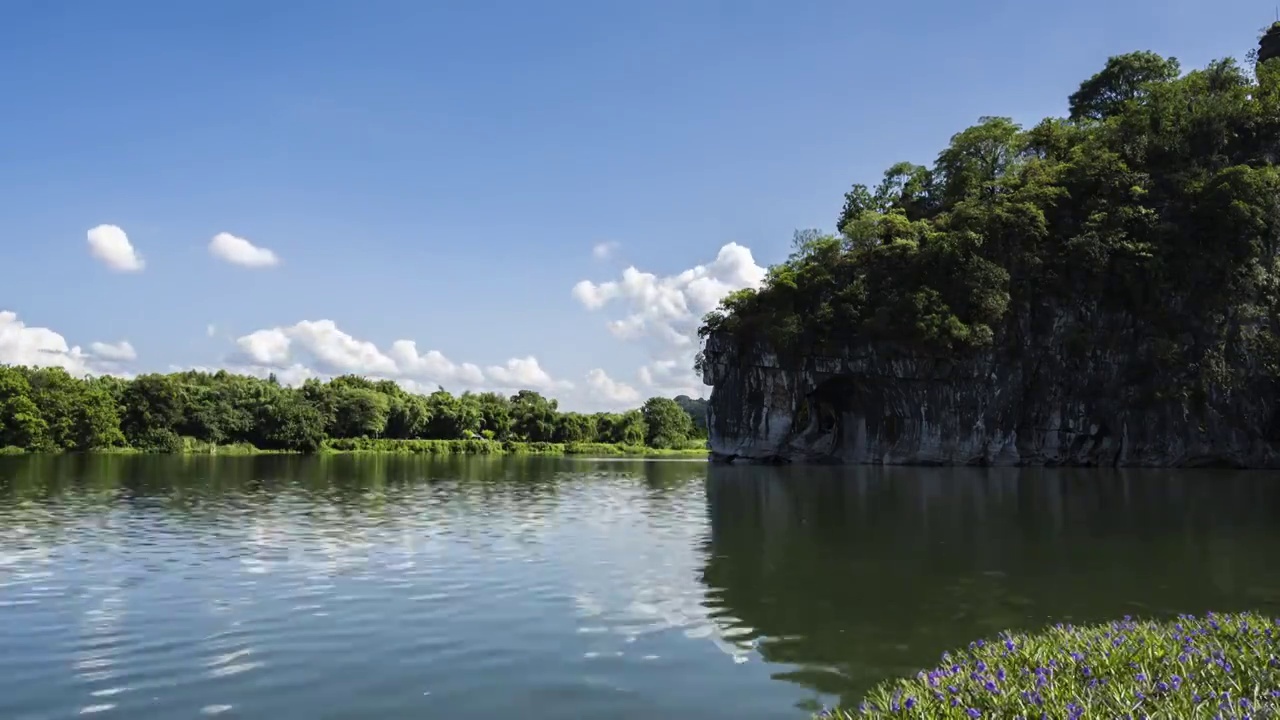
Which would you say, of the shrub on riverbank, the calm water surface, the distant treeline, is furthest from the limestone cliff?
the distant treeline

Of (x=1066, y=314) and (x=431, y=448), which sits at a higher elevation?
(x=1066, y=314)

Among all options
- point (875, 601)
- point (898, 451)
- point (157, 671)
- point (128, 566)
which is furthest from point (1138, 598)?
point (898, 451)

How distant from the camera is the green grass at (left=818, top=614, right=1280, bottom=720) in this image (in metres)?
5.09

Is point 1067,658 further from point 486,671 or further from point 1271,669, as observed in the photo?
point 486,671

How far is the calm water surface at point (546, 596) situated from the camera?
793 cm

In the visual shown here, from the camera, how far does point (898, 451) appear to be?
63.6 metres

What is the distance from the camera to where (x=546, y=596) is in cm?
1255

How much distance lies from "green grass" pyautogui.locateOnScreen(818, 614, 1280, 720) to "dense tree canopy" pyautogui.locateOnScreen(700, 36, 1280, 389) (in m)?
54.0

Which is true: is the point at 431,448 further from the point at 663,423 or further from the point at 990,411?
the point at 990,411

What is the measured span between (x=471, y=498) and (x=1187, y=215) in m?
53.7

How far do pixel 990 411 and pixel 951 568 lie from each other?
49.8m

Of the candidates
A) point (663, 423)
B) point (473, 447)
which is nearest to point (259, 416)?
point (473, 447)

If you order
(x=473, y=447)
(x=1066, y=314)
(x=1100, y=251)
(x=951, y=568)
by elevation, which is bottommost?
(x=951, y=568)

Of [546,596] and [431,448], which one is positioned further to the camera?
[431,448]
